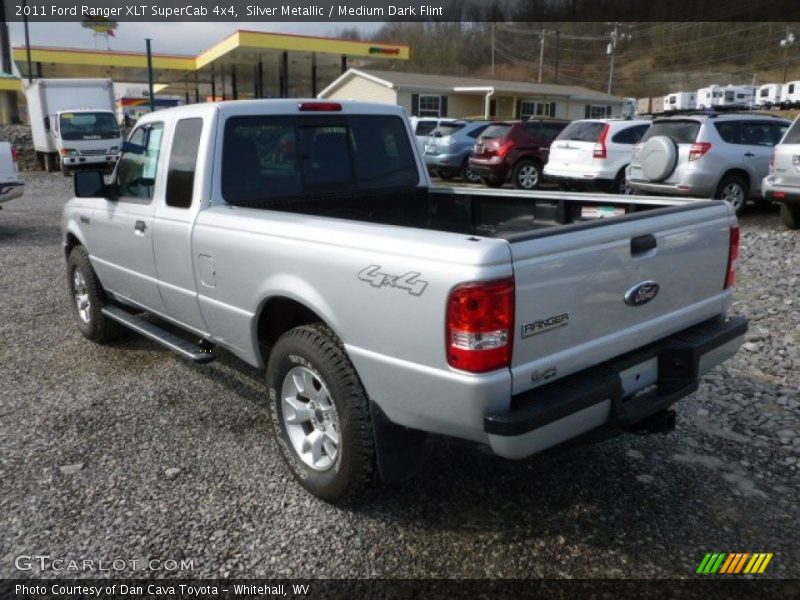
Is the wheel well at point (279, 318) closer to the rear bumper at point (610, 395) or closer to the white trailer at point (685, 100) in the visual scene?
the rear bumper at point (610, 395)

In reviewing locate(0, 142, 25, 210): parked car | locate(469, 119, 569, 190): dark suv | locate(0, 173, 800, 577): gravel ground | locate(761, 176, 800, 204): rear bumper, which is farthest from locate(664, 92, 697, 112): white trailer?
locate(0, 173, 800, 577): gravel ground

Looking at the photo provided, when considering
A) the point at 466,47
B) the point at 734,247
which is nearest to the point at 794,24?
the point at 466,47

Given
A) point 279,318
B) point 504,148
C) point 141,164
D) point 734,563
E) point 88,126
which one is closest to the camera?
point 734,563

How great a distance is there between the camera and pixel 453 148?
1905 cm

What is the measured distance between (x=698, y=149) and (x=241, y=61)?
2909 cm

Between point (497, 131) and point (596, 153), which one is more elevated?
point (497, 131)

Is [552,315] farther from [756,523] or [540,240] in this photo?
[756,523]

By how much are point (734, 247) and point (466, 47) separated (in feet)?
283

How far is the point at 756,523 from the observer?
325cm

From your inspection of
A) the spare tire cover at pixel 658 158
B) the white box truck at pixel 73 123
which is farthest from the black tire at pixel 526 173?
the white box truck at pixel 73 123

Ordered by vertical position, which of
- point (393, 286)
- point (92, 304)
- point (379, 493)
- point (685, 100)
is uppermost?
point (685, 100)

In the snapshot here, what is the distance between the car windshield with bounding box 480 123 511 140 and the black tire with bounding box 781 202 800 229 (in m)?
7.74

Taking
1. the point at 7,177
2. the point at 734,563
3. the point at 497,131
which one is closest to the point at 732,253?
the point at 734,563

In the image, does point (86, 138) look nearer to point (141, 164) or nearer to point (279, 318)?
point (141, 164)
